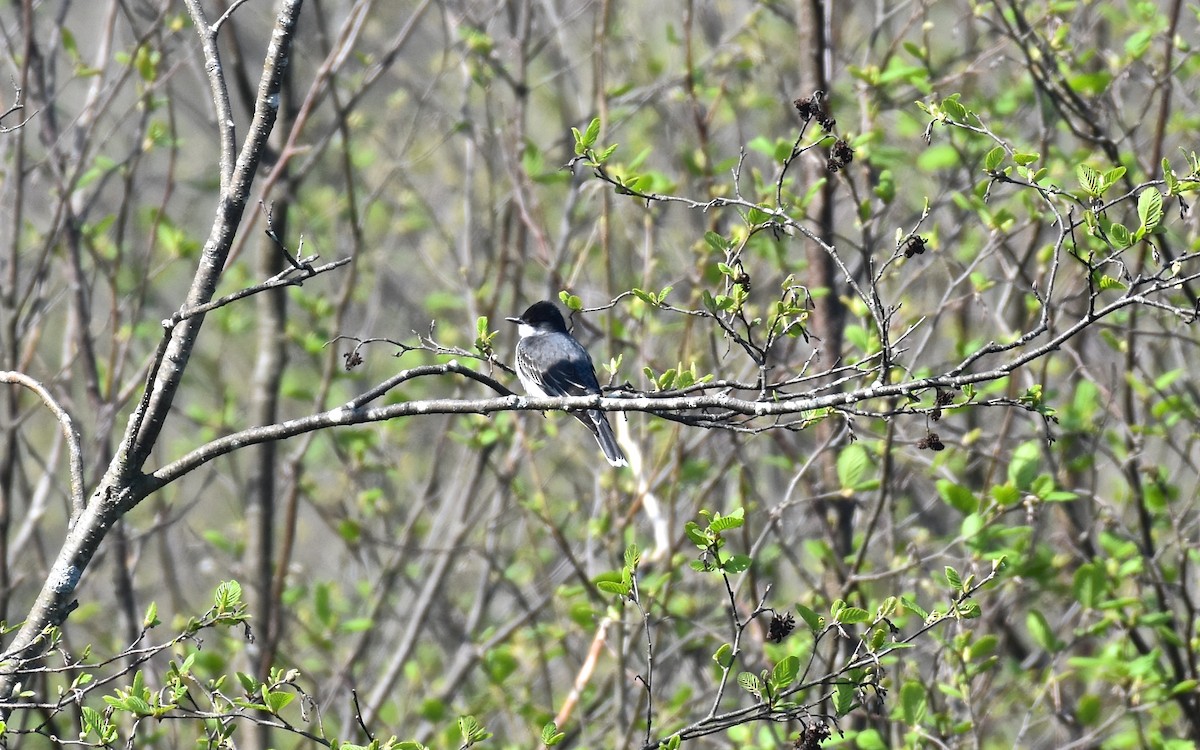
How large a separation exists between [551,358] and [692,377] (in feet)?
9.48

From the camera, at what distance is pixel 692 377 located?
3.16 metres

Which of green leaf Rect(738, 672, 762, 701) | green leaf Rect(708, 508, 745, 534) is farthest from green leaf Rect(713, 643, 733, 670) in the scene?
green leaf Rect(708, 508, 745, 534)

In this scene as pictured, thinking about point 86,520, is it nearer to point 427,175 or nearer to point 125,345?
point 125,345

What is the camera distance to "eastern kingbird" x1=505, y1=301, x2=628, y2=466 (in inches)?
230

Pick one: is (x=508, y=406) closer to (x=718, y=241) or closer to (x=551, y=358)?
(x=718, y=241)

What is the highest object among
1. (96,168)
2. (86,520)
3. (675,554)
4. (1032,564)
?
(96,168)

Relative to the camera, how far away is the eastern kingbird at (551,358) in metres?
5.85

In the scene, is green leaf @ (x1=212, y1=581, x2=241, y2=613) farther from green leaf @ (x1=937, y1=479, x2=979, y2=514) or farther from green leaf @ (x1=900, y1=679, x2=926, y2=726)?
green leaf @ (x1=937, y1=479, x2=979, y2=514)

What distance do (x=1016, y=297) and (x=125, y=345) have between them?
192 inches

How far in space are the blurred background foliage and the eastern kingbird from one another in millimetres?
228

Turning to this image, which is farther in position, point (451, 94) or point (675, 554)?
point (451, 94)

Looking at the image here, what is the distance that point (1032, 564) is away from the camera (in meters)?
5.16

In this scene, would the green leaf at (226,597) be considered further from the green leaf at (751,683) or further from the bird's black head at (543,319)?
the bird's black head at (543,319)

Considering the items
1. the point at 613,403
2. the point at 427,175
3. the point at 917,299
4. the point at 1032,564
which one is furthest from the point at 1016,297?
the point at 427,175
